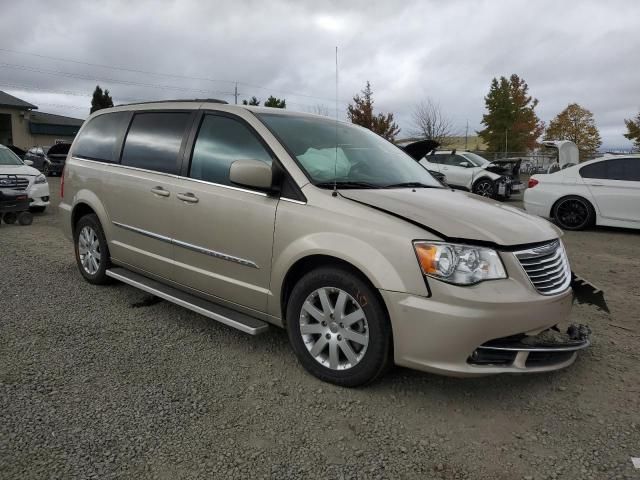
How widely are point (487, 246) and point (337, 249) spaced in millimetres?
845

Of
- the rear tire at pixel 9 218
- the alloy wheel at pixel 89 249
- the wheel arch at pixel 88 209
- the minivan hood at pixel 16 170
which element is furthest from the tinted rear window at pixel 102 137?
the minivan hood at pixel 16 170

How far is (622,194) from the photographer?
30.3ft

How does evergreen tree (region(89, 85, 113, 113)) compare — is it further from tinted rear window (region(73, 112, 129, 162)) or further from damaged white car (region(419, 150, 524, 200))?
tinted rear window (region(73, 112, 129, 162))

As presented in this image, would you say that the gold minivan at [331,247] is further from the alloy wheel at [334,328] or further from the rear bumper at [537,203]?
the rear bumper at [537,203]

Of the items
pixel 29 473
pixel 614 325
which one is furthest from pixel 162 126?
pixel 614 325

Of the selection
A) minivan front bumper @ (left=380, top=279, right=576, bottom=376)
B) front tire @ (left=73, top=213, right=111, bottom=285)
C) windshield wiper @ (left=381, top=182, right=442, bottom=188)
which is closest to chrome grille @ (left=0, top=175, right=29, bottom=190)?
front tire @ (left=73, top=213, right=111, bottom=285)

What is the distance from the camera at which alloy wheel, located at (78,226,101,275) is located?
5082mm

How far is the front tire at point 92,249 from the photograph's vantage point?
4.96 m

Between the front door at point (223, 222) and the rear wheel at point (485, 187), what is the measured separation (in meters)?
13.7

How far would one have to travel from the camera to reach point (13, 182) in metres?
9.92

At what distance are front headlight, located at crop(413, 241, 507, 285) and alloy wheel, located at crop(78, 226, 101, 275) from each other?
11.6 feet

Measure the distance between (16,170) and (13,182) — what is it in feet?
1.80

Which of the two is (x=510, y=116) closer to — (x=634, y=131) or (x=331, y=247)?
(x=634, y=131)

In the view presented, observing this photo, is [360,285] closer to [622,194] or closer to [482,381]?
[482,381]
